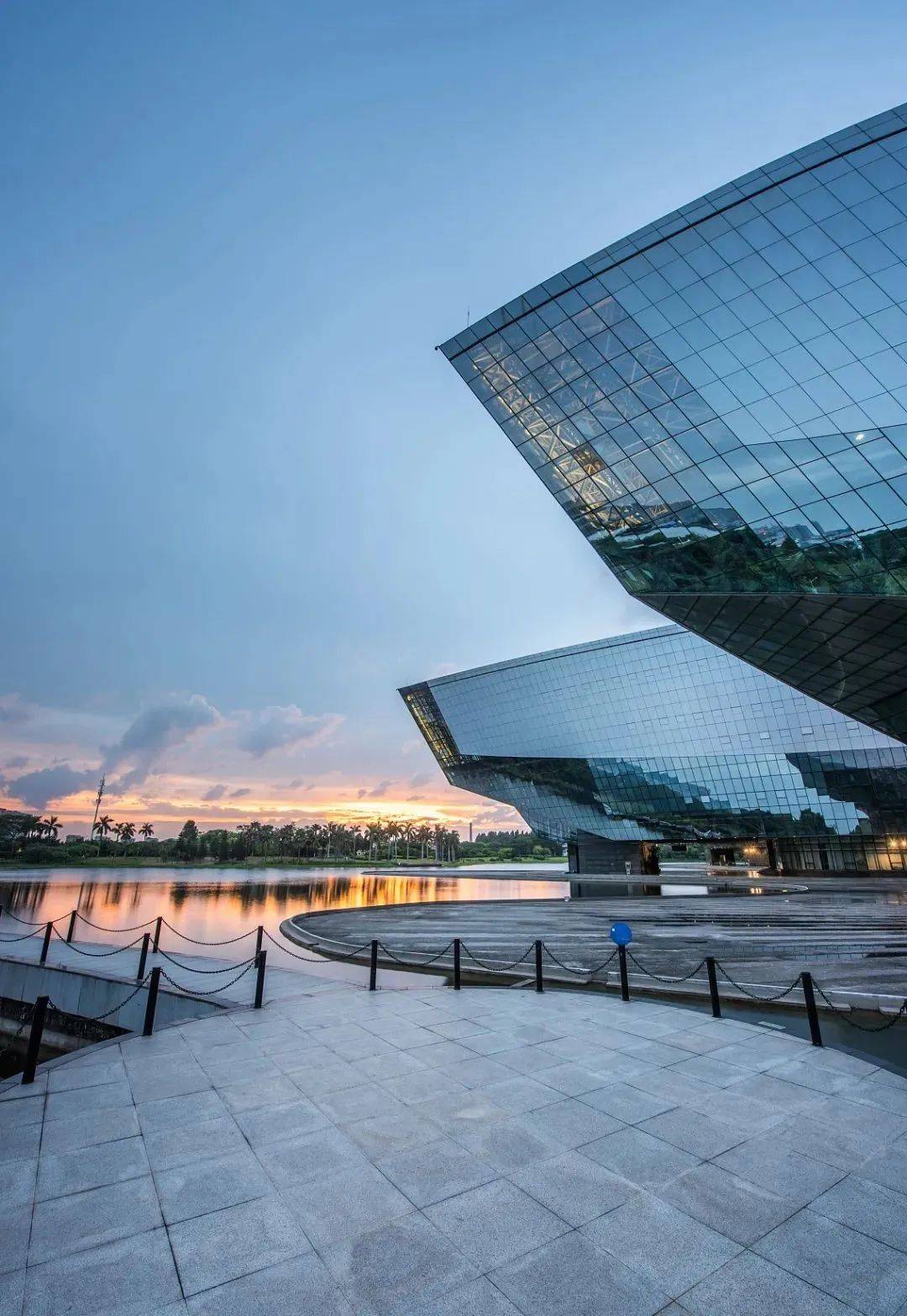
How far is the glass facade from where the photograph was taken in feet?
79.7

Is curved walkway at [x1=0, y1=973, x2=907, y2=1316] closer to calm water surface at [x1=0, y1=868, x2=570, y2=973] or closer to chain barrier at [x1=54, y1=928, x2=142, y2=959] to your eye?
chain barrier at [x1=54, y1=928, x2=142, y2=959]

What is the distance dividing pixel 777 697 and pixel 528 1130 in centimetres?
7327

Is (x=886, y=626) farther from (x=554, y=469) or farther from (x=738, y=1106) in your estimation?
(x=738, y=1106)

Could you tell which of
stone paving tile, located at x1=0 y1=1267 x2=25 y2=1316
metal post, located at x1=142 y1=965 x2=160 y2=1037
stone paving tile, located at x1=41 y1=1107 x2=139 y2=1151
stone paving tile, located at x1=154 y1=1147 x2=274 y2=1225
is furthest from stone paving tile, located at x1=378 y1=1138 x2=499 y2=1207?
metal post, located at x1=142 y1=965 x2=160 y2=1037

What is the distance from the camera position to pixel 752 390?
84.1 ft

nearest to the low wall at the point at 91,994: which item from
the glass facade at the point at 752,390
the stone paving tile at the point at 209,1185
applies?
the stone paving tile at the point at 209,1185

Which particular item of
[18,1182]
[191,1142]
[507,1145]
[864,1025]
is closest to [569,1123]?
[507,1145]

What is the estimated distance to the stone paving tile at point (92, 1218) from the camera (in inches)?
158

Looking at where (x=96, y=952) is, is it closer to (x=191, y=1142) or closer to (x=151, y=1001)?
(x=151, y=1001)

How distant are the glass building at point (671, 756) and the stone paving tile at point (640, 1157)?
7043 cm

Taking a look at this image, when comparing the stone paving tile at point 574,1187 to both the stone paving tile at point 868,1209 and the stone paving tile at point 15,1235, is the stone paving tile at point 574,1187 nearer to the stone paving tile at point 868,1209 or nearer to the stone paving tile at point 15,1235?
the stone paving tile at point 868,1209

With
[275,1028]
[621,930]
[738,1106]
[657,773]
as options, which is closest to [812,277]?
[621,930]

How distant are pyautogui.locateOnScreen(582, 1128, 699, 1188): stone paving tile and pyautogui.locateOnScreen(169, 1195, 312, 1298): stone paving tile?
2.66m

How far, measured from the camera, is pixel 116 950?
15445mm
